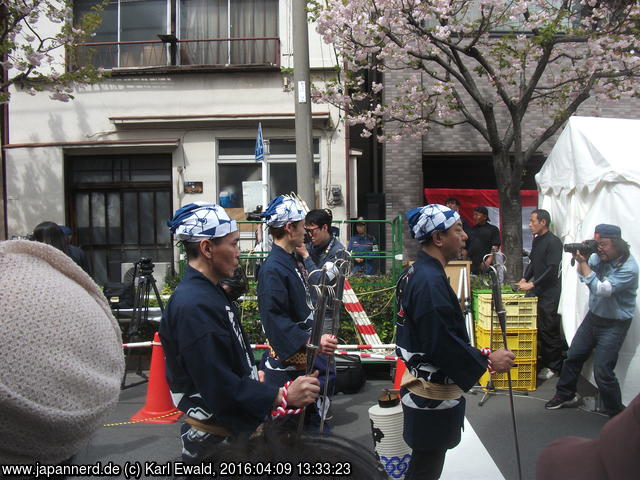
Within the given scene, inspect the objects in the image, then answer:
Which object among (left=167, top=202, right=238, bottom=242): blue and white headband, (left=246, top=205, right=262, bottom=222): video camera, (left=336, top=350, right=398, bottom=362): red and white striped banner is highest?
(left=246, top=205, right=262, bottom=222): video camera

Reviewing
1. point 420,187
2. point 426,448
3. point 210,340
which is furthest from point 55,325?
point 420,187

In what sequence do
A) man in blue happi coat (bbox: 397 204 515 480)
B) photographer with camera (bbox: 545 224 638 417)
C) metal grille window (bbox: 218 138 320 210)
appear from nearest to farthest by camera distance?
man in blue happi coat (bbox: 397 204 515 480) → photographer with camera (bbox: 545 224 638 417) → metal grille window (bbox: 218 138 320 210)

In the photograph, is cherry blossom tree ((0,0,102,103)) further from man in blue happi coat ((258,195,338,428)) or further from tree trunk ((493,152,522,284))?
tree trunk ((493,152,522,284))

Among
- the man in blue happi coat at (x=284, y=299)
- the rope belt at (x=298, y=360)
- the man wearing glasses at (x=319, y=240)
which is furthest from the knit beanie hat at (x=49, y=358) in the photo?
the man wearing glasses at (x=319, y=240)

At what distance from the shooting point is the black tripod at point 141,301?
23.6 ft

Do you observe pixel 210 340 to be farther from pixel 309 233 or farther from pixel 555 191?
pixel 555 191

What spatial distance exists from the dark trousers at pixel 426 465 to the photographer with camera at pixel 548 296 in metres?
4.00

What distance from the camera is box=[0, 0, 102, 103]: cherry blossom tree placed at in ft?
29.5

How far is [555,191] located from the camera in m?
7.54

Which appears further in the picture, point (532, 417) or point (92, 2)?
point (92, 2)

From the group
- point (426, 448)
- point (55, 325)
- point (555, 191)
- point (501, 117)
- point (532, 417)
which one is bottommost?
point (532, 417)

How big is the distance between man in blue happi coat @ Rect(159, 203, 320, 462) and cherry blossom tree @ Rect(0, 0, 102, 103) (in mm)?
7840

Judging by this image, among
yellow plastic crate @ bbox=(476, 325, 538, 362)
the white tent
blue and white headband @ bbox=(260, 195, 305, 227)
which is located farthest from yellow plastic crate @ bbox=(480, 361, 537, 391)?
blue and white headband @ bbox=(260, 195, 305, 227)

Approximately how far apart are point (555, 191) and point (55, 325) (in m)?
7.46
